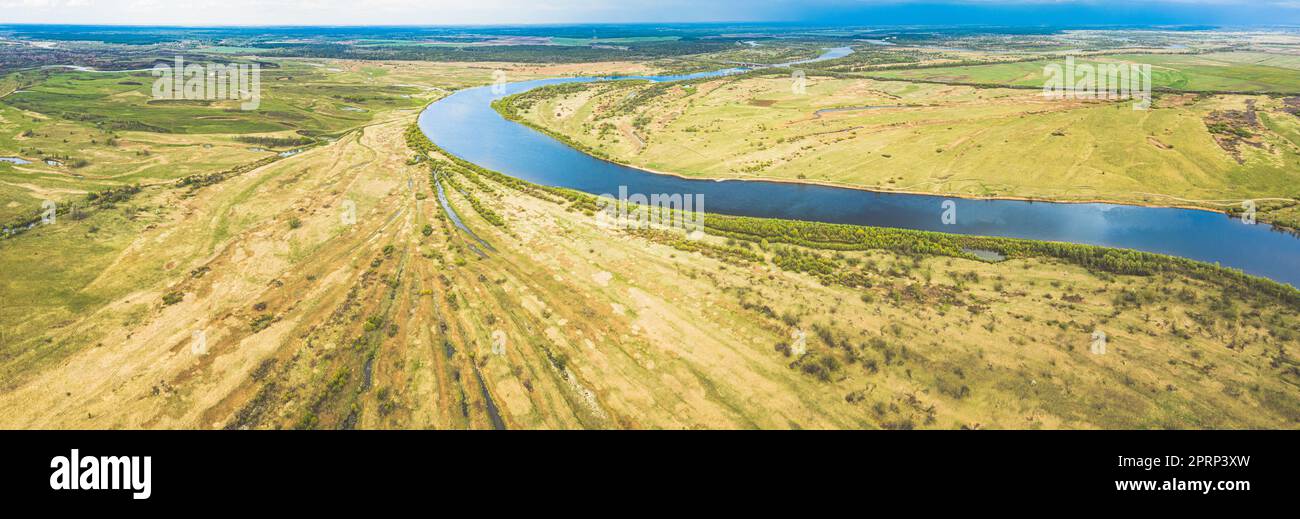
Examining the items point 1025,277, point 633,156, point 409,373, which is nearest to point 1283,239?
point 1025,277

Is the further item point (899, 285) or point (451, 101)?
point (451, 101)

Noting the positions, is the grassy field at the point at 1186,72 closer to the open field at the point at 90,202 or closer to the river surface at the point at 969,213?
the river surface at the point at 969,213

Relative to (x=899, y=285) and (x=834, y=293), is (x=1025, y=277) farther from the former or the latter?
(x=834, y=293)
